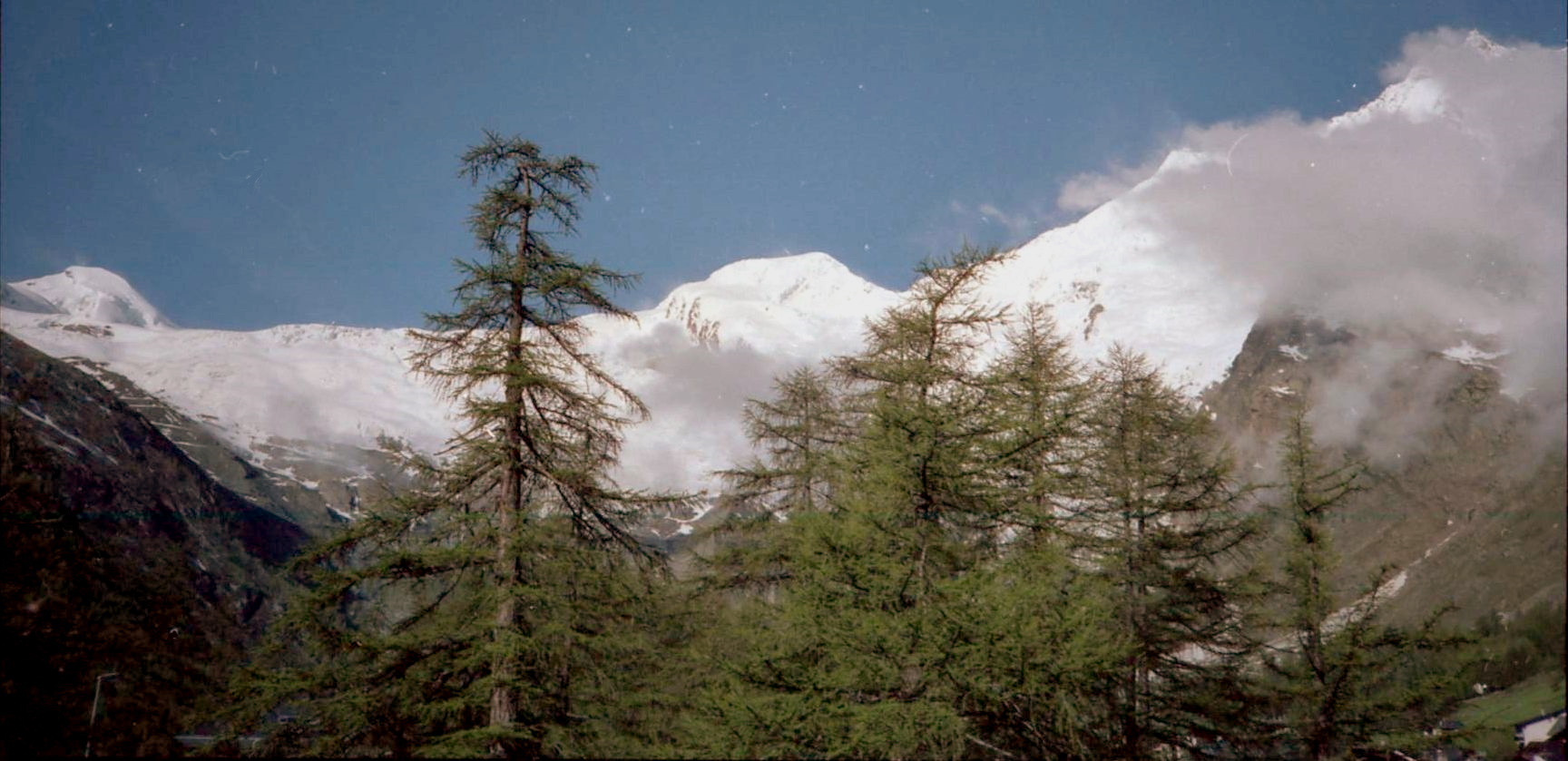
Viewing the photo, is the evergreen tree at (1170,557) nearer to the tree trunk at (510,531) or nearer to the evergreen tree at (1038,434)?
the evergreen tree at (1038,434)

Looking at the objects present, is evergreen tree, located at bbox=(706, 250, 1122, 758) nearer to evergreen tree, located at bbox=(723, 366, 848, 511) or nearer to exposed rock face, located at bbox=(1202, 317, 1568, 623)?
exposed rock face, located at bbox=(1202, 317, 1568, 623)

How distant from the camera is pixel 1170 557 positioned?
15.5m

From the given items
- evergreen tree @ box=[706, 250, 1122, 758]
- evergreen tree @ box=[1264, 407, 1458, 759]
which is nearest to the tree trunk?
evergreen tree @ box=[706, 250, 1122, 758]

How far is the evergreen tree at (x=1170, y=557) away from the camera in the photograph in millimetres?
13961

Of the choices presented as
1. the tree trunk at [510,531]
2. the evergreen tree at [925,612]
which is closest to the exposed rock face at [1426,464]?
the evergreen tree at [925,612]

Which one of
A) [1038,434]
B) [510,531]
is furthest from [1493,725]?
[510,531]

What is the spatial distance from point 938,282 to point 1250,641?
888 cm

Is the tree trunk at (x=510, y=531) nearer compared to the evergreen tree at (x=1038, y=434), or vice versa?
the tree trunk at (x=510, y=531)

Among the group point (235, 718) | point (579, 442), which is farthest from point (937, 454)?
point (235, 718)

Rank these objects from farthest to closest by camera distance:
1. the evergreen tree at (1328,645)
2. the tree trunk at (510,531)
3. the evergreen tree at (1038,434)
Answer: the evergreen tree at (1328,645) < the evergreen tree at (1038,434) < the tree trunk at (510,531)

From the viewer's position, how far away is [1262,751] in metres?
14.8

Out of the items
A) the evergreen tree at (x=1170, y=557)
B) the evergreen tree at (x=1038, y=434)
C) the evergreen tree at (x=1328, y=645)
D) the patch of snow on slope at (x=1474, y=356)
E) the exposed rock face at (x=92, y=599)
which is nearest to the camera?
the patch of snow on slope at (x=1474, y=356)

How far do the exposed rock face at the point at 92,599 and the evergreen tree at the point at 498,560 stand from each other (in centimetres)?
132

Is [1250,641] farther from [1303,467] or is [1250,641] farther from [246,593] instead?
[246,593]
